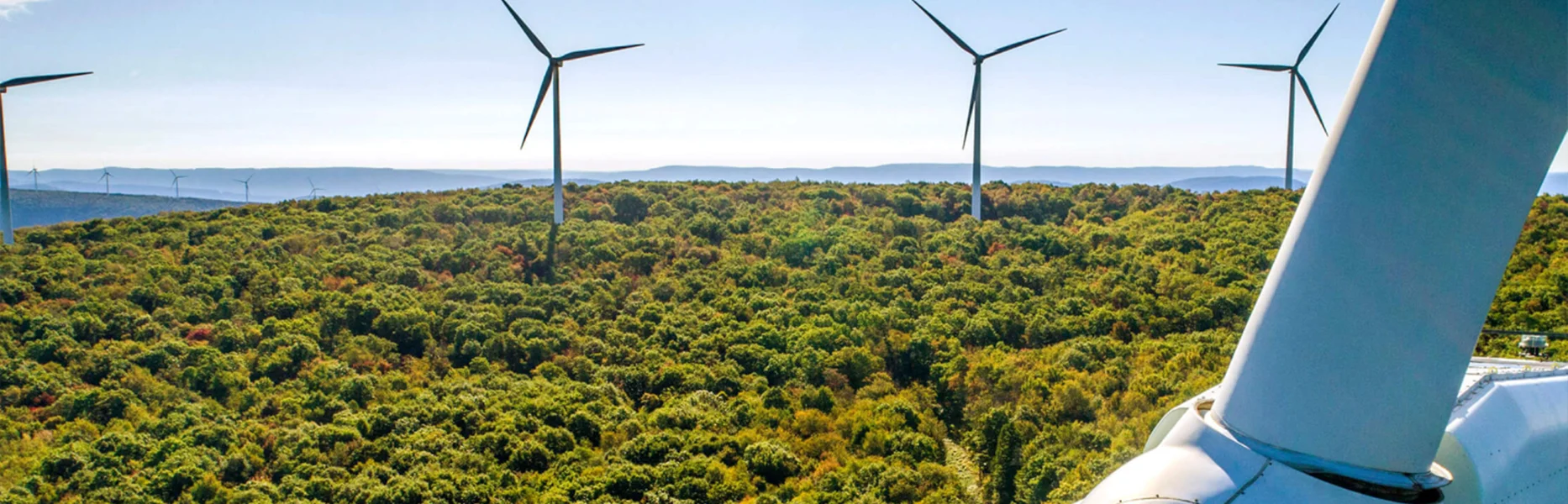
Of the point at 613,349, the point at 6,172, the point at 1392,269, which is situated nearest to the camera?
the point at 1392,269

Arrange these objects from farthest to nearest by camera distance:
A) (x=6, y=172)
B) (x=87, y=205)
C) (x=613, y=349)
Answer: (x=87, y=205), (x=6, y=172), (x=613, y=349)

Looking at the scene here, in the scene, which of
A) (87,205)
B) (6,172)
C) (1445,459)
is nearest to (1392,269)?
(1445,459)

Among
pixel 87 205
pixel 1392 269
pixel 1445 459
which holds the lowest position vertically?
pixel 87 205

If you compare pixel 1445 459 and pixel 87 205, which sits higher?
pixel 1445 459

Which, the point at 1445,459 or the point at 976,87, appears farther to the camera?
the point at 976,87

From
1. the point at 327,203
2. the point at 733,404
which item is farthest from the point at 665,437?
the point at 327,203

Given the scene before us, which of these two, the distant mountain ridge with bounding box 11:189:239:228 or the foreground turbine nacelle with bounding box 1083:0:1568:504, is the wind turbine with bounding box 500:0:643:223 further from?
the distant mountain ridge with bounding box 11:189:239:228

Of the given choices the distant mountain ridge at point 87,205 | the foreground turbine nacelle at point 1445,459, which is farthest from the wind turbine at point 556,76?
the distant mountain ridge at point 87,205

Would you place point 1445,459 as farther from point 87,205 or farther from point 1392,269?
point 87,205

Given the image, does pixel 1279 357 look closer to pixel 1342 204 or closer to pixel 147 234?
pixel 1342 204
